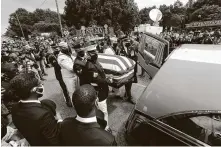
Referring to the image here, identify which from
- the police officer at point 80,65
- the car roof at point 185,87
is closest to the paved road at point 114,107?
the police officer at point 80,65

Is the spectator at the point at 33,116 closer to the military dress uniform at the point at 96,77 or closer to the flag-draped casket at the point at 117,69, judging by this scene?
the military dress uniform at the point at 96,77

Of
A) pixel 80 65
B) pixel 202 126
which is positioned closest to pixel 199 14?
pixel 80 65

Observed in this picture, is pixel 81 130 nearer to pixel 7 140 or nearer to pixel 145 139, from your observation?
pixel 145 139

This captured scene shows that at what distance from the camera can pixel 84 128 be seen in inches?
57.5

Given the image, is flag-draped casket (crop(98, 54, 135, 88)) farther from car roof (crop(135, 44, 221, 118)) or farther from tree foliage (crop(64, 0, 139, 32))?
tree foliage (crop(64, 0, 139, 32))

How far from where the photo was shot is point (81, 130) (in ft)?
4.76

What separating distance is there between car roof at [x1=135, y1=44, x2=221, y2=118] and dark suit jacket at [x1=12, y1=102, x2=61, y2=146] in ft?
2.92

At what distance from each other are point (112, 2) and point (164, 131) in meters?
33.7

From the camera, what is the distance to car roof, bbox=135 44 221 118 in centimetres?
171

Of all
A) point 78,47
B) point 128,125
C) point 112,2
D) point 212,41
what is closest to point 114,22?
point 112,2

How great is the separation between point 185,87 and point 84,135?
1.16 metres

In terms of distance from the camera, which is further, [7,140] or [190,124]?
[7,140]

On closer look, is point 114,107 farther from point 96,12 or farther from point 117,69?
point 96,12

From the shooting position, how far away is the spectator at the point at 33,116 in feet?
5.49
